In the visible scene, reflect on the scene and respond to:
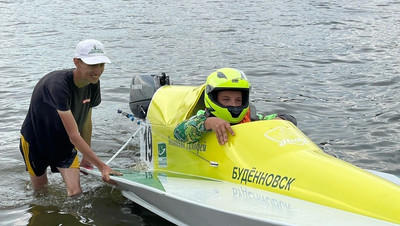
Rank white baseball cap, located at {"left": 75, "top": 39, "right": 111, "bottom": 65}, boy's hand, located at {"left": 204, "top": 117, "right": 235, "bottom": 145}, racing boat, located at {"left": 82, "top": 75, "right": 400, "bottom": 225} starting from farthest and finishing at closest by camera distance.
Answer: white baseball cap, located at {"left": 75, "top": 39, "right": 111, "bottom": 65}
boy's hand, located at {"left": 204, "top": 117, "right": 235, "bottom": 145}
racing boat, located at {"left": 82, "top": 75, "right": 400, "bottom": 225}

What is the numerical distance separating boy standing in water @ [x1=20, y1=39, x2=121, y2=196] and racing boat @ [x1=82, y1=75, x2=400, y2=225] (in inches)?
24.7

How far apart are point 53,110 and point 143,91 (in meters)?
1.70

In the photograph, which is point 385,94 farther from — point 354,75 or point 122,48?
point 122,48

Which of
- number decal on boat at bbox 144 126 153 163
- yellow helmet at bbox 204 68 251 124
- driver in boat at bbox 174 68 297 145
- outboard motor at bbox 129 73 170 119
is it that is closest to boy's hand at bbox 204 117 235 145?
driver in boat at bbox 174 68 297 145

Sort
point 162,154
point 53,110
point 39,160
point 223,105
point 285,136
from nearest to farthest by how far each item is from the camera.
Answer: point 285,136, point 223,105, point 53,110, point 39,160, point 162,154

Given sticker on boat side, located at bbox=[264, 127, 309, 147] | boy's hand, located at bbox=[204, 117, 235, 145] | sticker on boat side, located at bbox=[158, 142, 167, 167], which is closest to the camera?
sticker on boat side, located at bbox=[264, 127, 309, 147]

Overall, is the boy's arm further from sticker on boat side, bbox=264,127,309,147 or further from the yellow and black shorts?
Answer: the yellow and black shorts

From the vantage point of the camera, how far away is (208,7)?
24.2 m

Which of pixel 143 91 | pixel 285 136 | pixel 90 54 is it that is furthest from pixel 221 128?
pixel 143 91

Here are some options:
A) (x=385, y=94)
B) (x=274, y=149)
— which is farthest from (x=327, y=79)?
(x=274, y=149)

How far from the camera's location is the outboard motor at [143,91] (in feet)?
23.4

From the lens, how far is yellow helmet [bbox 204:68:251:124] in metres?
5.14

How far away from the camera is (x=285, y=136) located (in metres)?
4.77

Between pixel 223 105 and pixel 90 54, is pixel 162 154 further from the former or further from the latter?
pixel 90 54
